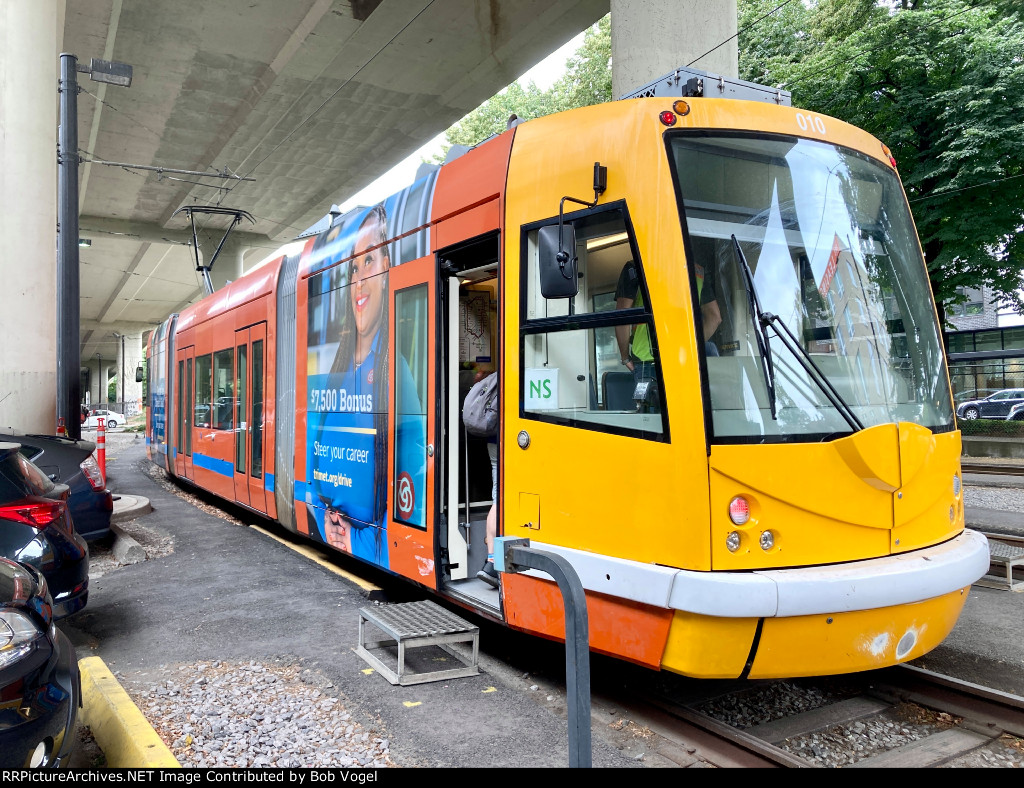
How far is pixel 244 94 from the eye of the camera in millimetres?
18703

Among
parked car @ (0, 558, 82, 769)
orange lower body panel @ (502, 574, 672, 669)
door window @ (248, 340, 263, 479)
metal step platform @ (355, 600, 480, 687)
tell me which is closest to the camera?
parked car @ (0, 558, 82, 769)

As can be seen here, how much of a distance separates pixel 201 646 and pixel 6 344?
7174 millimetres

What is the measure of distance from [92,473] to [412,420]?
4.03m

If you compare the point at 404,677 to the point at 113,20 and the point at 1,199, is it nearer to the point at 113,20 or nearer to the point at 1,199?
the point at 1,199

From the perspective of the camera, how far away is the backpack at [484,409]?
5.16m

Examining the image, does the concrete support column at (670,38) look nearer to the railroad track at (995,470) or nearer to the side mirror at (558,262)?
the side mirror at (558,262)

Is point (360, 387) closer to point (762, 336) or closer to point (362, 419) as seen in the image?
point (362, 419)

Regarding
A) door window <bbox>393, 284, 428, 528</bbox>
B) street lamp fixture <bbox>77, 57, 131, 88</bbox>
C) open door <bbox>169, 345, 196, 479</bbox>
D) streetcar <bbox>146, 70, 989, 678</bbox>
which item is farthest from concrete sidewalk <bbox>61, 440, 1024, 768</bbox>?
street lamp fixture <bbox>77, 57, 131, 88</bbox>

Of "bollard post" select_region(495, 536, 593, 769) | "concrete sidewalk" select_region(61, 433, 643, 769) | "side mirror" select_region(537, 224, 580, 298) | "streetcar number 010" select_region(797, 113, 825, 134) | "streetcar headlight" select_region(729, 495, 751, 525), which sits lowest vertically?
"concrete sidewalk" select_region(61, 433, 643, 769)

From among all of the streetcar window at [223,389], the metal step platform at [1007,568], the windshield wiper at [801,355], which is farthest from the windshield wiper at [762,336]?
the streetcar window at [223,389]

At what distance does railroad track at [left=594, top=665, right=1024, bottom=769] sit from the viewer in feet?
12.1

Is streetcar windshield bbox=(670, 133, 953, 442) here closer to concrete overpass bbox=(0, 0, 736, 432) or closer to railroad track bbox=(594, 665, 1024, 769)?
railroad track bbox=(594, 665, 1024, 769)

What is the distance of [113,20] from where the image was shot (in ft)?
49.1

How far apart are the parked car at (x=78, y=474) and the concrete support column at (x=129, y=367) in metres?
60.8
